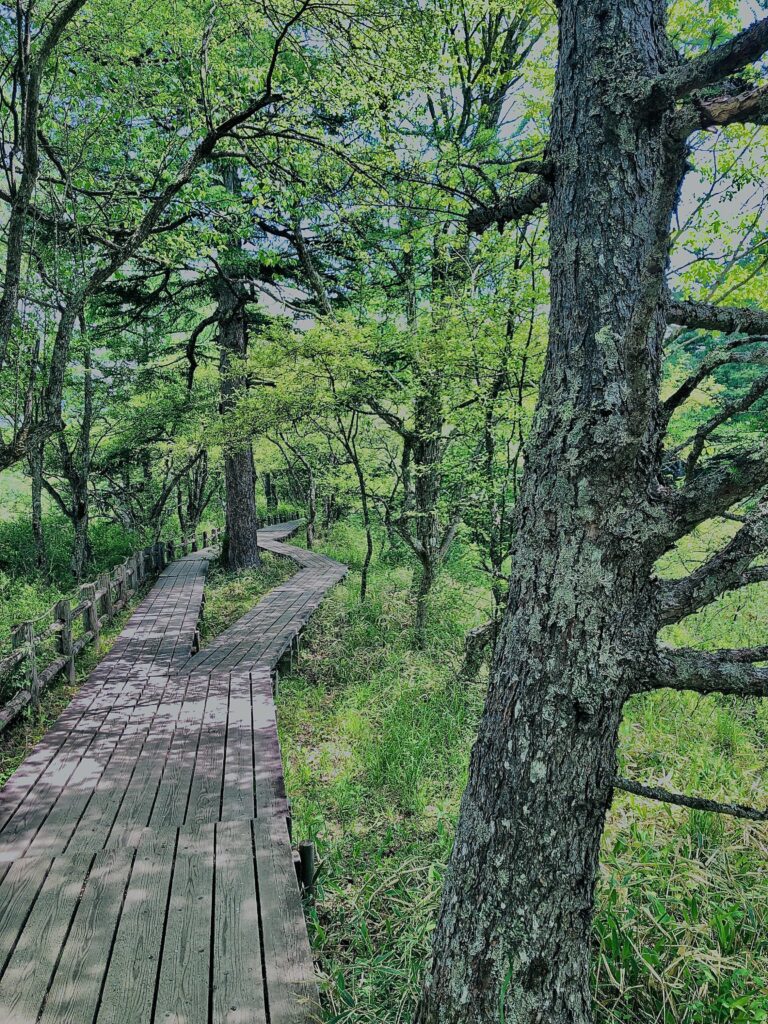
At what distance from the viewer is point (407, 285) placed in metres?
9.54

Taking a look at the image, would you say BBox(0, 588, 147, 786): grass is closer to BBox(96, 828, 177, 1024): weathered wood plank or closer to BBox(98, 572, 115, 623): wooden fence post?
BBox(98, 572, 115, 623): wooden fence post

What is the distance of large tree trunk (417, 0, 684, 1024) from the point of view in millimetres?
1931

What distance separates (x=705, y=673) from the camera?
1902mm

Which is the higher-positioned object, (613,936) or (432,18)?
(432,18)

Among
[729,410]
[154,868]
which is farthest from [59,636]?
[729,410]

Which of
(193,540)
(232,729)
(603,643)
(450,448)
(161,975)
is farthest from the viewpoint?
(193,540)

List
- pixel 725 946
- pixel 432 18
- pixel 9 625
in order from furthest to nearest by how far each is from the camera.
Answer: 1. pixel 9 625
2. pixel 432 18
3. pixel 725 946

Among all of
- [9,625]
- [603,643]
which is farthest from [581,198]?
[9,625]

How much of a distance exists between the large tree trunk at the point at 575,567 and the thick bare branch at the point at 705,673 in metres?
0.08

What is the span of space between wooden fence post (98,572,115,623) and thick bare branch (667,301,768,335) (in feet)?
32.7

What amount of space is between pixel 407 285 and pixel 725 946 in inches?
362

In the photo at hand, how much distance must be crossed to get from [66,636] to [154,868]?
211 inches

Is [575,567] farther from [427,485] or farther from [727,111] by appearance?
[427,485]

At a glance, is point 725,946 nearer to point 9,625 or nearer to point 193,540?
point 9,625
